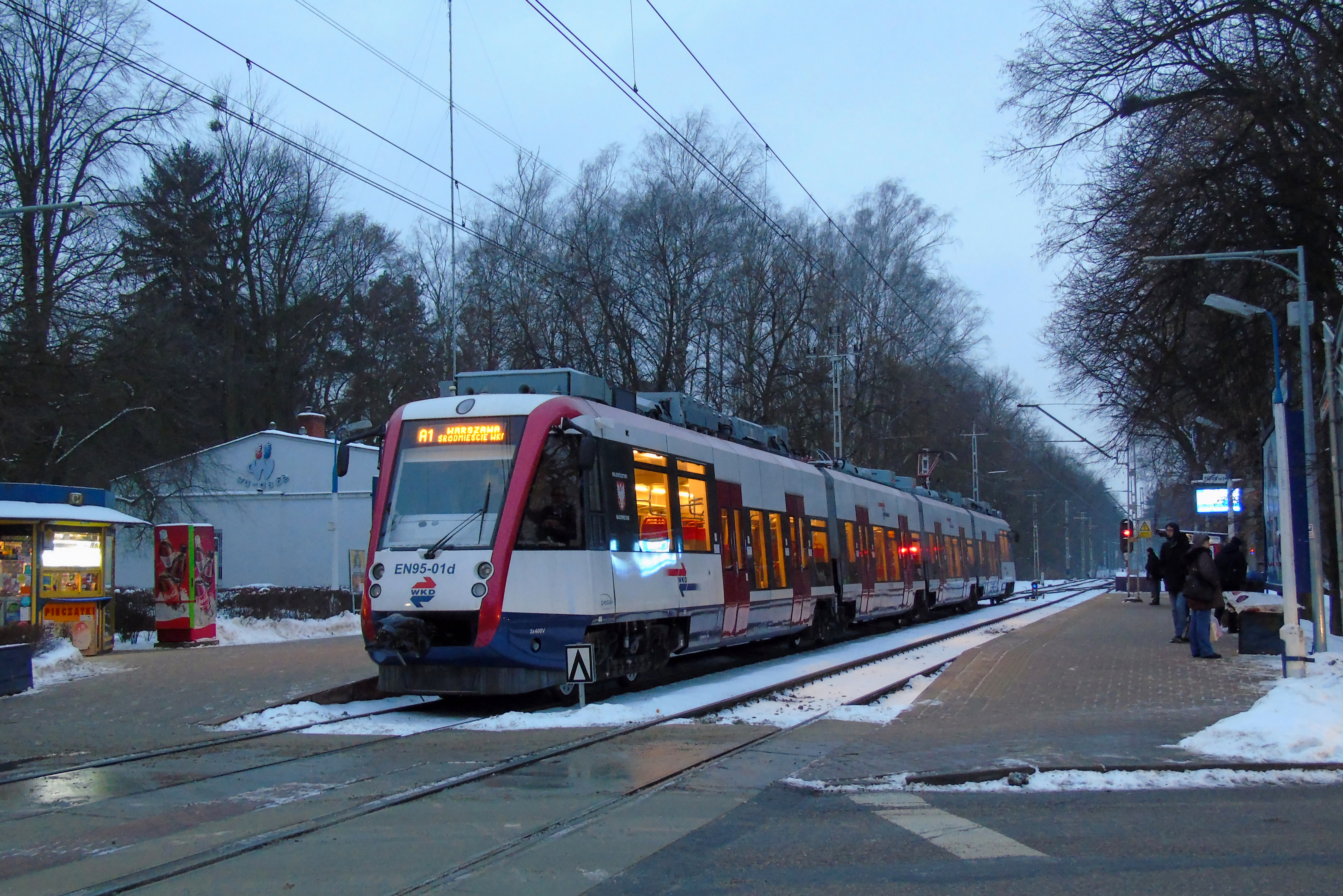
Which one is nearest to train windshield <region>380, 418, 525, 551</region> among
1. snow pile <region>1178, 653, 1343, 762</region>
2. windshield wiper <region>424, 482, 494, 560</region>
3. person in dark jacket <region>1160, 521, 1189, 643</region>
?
windshield wiper <region>424, 482, 494, 560</region>

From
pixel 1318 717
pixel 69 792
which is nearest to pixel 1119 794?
pixel 1318 717

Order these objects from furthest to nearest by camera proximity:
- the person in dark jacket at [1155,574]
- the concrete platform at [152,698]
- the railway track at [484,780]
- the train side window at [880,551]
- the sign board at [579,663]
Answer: the person in dark jacket at [1155,574]
the train side window at [880,551]
the sign board at [579,663]
the concrete platform at [152,698]
the railway track at [484,780]

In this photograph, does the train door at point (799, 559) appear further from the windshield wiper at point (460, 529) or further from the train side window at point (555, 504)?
the windshield wiper at point (460, 529)

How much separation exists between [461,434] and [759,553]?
243 inches

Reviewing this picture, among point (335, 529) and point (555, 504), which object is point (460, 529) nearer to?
point (555, 504)

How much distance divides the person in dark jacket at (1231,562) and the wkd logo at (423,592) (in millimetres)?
14480

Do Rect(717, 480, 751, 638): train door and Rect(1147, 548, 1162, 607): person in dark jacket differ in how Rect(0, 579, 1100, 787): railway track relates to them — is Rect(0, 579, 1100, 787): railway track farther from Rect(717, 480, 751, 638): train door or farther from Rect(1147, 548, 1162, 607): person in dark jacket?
Rect(1147, 548, 1162, 607): person in dark jacket

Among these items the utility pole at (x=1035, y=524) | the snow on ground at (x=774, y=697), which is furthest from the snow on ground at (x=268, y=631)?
the utility pole at (x=1035, y=524)

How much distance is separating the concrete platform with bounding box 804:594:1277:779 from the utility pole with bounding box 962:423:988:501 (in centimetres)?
3033

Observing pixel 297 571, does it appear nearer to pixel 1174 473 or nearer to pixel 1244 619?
pixel 1244 619

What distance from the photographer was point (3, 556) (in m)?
17.1

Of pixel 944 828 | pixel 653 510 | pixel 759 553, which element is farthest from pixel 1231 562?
pixel 944 828

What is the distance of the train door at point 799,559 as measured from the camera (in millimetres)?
18812

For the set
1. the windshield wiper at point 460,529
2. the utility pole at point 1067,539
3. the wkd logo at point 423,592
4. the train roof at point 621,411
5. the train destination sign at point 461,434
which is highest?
the train roof at point 621,411
